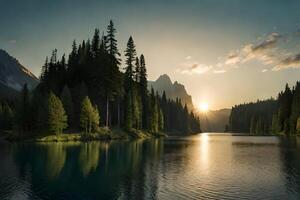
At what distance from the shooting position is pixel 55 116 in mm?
80000

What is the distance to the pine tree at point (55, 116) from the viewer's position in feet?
262

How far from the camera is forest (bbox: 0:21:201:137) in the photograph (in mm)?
86312

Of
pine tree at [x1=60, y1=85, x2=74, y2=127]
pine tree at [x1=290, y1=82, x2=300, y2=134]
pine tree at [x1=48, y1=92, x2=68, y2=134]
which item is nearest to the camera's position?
pine tree at [x1=48, y1=92, x2=68, y2=134]

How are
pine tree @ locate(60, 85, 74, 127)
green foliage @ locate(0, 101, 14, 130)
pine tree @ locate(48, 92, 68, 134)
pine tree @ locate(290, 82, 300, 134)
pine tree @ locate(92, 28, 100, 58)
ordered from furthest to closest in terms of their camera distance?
pine tree @ locate(290, 82, 300, 134) → green foliage @ locate(0, 101, 14, 130) → pine tree @ locate(92, 28, 100, 58) → pine tree @ locate(60, 85, 74, 127) → pine tree @ locate(48, 92, 68, 134)

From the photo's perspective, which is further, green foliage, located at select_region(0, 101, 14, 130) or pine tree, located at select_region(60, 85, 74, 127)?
green foliage, located at select_region(0, 101, 14, 130)

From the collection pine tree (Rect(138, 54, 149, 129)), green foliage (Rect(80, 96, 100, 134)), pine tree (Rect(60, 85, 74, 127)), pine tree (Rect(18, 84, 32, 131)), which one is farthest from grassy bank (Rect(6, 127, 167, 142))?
pine tree (Rect(138, 54, 149, 129))

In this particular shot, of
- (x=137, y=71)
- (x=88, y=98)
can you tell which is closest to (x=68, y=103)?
(x=88, y=98)

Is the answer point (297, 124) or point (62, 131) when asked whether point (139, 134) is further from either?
point (297, 124)

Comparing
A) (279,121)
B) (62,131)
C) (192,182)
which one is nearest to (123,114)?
(62,131)

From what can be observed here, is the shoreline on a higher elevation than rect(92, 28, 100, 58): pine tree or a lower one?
lower

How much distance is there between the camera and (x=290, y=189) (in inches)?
1026

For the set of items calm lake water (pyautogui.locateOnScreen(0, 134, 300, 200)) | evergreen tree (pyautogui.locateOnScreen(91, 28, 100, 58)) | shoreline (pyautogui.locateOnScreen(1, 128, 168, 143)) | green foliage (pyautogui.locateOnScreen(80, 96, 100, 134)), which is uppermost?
evergreen tree (pyautogui.locateOnScreen(91, 28, 100, 58))

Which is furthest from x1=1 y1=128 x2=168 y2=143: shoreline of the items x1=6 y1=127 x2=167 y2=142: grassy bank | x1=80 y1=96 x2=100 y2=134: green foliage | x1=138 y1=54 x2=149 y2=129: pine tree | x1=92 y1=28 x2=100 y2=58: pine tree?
x1=92 y1=28 x2=100 y2=58: pine tree

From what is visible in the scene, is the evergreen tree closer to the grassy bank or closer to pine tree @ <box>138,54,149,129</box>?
pine tree @ <box>138,54,149,129</box>
